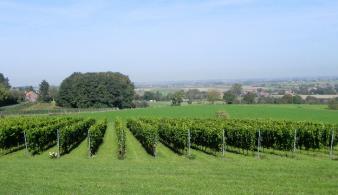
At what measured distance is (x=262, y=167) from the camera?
1755cm

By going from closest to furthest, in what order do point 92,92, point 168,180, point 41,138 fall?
point 168,180
point 41,138
point 92,92

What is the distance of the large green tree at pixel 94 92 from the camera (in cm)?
10894

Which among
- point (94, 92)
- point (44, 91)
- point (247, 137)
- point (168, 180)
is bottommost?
point (247, 137)

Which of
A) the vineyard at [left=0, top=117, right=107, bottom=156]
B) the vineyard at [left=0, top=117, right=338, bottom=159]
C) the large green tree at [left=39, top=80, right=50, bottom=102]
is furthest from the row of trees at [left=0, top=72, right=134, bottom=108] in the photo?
the vineyard at [left=0, top=117, right=338, bottom=159]

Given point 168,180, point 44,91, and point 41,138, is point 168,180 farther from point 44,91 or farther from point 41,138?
point 44,91

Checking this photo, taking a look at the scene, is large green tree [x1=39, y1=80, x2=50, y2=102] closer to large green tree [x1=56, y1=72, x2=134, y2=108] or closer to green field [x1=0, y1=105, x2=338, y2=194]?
large green tree [x1=56, y1=72, x2=134, y2=108]

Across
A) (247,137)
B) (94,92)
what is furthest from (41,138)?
(94,92)

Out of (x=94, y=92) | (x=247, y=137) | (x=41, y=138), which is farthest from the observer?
(x=94, y=92)

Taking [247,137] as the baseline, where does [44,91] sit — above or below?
above

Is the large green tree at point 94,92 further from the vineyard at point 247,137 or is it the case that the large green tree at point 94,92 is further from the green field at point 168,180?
the green field at point 168,180

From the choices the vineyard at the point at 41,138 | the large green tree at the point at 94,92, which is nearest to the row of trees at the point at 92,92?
the large green tree at the point at 94,92

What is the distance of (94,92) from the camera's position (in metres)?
109

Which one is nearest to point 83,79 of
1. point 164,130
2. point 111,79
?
point 111,79

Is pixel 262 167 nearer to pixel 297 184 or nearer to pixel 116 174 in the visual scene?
pixel 297 184
